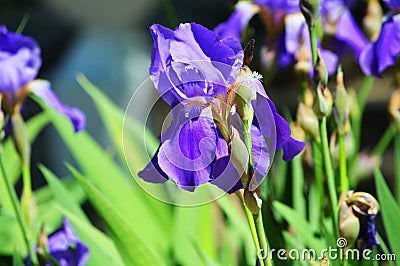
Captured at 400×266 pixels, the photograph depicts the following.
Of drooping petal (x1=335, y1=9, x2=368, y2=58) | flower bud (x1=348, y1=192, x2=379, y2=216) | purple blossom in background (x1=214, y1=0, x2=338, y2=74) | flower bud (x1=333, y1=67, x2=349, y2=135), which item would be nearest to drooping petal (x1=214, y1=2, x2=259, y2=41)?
purple blossom in background (x1=214, y1=0, x2=338, y2=74)

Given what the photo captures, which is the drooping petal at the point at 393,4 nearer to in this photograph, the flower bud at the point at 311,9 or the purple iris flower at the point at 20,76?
the flower bud at the point at 311,9

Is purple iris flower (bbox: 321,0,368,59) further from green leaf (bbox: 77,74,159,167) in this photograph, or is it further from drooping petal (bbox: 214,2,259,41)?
green leaf (bbox: 77,74,159,167)

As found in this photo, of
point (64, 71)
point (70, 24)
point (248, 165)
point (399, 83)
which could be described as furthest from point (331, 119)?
point (70, 24)

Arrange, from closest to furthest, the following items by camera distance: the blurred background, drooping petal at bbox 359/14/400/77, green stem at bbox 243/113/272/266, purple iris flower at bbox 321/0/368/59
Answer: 1. green stem at bbox 243/113/272/266
2. drooping petal at bbox 359/14/400/77
3. purple iris flower at bbox 321/0/368/59
4. the blurred background

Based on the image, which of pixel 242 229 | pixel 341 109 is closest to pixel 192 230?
pixel 242 229

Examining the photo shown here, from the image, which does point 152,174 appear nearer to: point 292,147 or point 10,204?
point 292,147

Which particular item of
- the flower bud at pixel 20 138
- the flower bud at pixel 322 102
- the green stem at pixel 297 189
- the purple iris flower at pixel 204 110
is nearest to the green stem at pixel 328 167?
the flower bud at pixel 322 102
